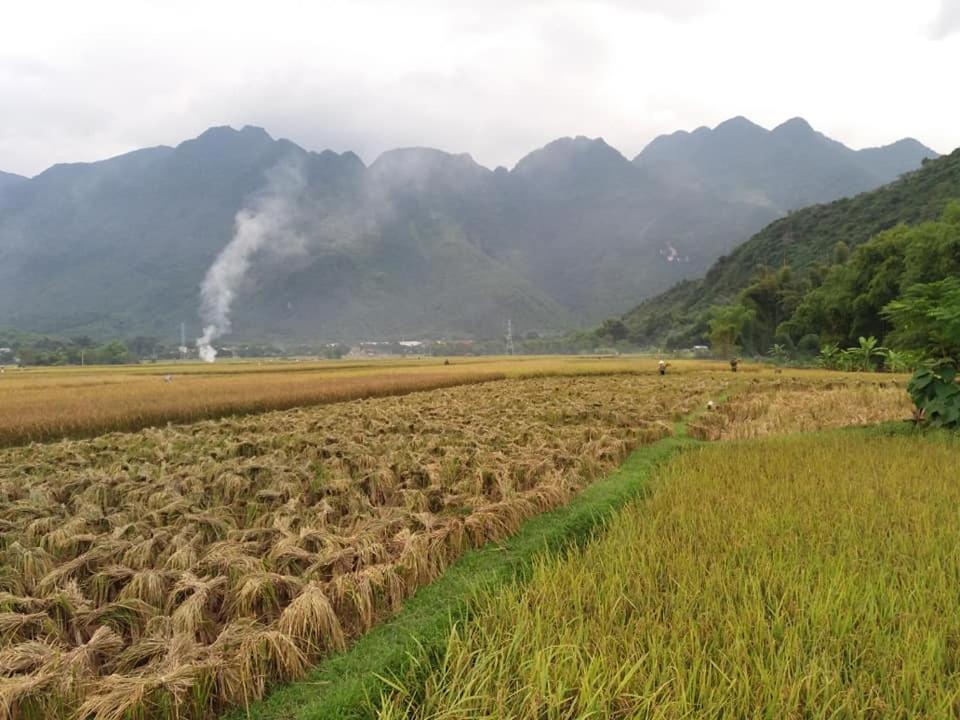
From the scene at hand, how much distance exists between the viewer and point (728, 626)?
2693 millimetres

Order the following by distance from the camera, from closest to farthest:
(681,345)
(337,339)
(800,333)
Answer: (800,333)
(681,345)
(337,339)

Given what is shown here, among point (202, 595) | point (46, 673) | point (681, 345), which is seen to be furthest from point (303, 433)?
point (681, 345)

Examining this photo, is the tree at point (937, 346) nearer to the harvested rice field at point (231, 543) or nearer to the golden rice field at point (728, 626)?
the harvested rice field at point (231, 543)

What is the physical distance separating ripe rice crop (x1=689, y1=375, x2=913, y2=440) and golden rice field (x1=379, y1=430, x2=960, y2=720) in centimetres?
671

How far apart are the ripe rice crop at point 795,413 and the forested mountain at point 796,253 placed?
135 feet

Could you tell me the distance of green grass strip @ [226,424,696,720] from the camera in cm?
250

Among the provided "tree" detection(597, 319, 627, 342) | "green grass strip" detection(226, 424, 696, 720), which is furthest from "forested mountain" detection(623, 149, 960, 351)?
"green grass strip" detection(226, 424, 696, 720)

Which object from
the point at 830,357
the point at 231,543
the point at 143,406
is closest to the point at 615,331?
the point at 830,357

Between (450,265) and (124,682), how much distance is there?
196208mm

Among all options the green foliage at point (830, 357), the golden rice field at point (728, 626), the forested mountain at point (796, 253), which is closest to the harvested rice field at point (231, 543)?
the golden rice field at point (728, 626)

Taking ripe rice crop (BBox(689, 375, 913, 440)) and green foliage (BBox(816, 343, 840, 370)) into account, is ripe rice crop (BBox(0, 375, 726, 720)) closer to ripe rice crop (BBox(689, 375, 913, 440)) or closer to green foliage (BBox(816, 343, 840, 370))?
ripe rice crop (BBox(689, 375, 913, 440))

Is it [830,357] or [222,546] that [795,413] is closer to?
[222,546]

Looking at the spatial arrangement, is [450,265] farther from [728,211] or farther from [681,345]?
[681,345]

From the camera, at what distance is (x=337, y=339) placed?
156000 millimetres
